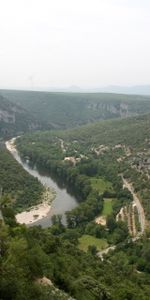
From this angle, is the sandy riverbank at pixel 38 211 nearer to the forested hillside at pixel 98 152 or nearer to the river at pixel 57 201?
the river at pixel 57 201

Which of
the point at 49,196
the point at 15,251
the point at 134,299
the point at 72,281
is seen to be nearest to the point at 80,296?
the point at 72,281

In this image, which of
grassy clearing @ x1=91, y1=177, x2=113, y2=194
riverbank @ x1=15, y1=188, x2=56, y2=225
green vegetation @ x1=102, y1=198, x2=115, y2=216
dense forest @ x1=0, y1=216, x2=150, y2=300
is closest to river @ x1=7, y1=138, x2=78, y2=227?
riverbank @ x1=15, y1=188, x2=56, y2=225

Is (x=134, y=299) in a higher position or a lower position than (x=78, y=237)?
higher

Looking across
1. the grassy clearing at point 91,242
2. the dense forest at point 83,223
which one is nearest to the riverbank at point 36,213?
the dense forest at point 83,223

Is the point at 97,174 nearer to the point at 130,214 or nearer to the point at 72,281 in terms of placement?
the point at 130,214

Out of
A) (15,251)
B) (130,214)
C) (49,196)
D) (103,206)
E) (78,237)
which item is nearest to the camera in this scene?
(15,251)

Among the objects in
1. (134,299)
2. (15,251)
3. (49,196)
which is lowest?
(49,196)

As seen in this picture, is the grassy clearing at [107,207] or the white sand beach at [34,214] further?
the grassy clearing at [107,207]
